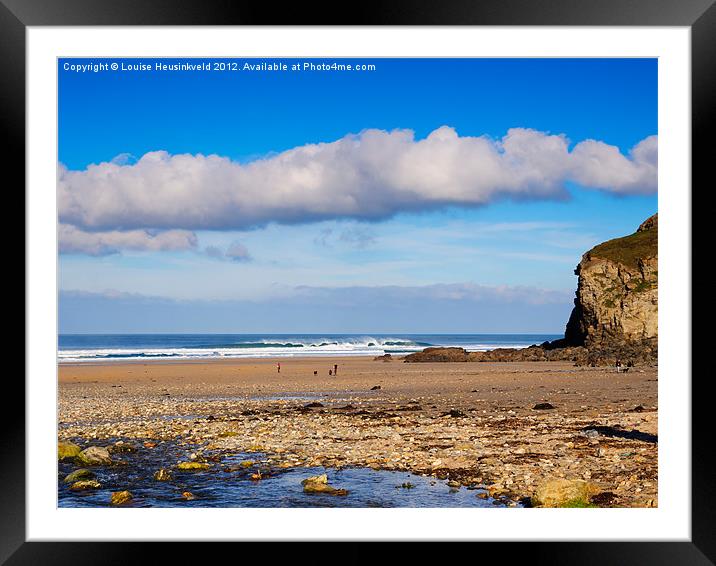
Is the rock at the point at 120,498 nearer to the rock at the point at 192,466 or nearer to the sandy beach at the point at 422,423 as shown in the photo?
the rock at the point at 192,466

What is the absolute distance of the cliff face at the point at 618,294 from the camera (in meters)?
38.4

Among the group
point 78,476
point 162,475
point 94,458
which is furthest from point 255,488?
point 94,458

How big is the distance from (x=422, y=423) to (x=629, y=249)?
30.3 metres

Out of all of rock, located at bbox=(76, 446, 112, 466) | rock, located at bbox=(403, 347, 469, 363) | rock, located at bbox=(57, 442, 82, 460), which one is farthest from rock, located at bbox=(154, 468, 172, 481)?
rock, located at bbox=(403, 347, 469, 363)

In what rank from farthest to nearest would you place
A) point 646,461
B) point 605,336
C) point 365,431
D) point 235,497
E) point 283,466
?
point 605,336
point 365,431
point 283,466
point 646,461
point 235,497

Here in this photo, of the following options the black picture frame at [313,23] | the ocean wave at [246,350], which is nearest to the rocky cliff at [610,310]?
the ocean wave at [246,350]

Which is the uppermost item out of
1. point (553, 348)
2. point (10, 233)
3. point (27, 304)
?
point (10, 233)

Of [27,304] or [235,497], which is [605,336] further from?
[27,304]

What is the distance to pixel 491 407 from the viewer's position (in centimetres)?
1783

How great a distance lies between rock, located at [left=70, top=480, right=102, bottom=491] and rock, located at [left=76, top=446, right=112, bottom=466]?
136 cm

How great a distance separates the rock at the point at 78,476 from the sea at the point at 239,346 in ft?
128

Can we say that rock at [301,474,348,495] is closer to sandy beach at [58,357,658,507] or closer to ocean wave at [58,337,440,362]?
sandy beach at [58,357,658,507]

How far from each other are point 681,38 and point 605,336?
35.1 metres

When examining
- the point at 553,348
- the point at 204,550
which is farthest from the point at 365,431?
the point at 553,348
